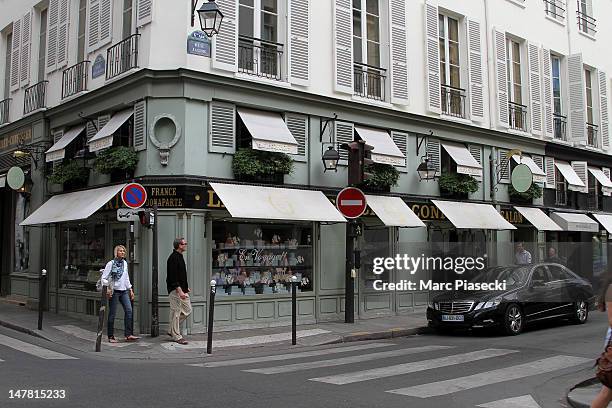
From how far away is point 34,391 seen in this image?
6922mm

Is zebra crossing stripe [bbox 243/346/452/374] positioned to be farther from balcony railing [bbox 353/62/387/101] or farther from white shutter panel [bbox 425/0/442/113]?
white shutter panel [bbox 425/0/442/113]

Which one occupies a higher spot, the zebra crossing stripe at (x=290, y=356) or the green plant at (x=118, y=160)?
the green plant at (x=118, y=160)

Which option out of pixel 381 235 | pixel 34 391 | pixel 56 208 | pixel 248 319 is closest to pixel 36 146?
pixel 56 208

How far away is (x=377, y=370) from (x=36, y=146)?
12034 millimetres

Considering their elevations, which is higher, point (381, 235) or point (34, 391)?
point (381, 235)

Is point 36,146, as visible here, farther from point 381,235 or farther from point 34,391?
point 34,391

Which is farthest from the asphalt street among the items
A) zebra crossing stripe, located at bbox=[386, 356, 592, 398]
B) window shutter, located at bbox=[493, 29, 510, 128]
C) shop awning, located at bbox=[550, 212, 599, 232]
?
shop awning, located at bbox=[550, 212, 599, 232]

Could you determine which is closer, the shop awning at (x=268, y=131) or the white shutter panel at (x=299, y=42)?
the shop awning at (x=268, y=131)

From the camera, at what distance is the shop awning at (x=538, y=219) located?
1966 centimetres

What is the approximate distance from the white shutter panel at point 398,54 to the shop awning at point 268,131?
12.9 ft

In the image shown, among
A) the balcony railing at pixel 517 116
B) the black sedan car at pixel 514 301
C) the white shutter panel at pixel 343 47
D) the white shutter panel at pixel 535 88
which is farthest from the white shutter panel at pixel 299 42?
the white shutter panel at pixel 535 88

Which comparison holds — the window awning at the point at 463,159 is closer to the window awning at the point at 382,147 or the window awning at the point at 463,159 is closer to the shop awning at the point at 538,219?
the window awning at the point at 382,147

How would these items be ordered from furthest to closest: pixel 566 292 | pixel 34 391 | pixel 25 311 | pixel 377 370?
pixel 25 311, pixel 566 292, pixel 377 370, pixel 34 391

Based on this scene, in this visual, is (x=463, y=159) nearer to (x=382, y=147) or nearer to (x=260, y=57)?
(x=382, y=147)
